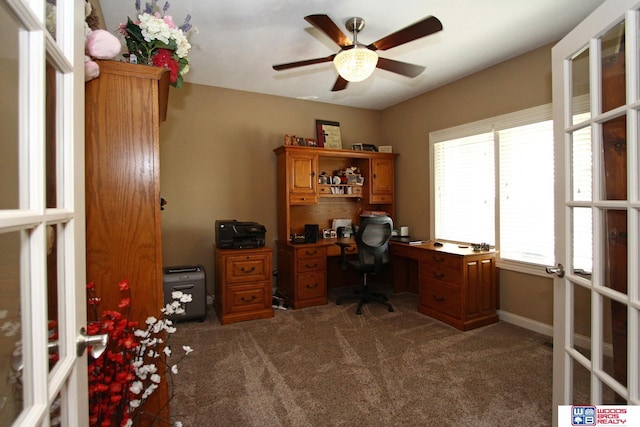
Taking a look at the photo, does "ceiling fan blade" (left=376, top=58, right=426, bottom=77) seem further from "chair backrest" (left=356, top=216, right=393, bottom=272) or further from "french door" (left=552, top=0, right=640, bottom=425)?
"chair backrest" (left=356, top=216, right=393, bottom=272)

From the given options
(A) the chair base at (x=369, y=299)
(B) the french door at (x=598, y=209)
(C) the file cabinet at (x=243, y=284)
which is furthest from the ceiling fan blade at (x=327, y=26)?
(A) the chair base at (x=369, y=299)

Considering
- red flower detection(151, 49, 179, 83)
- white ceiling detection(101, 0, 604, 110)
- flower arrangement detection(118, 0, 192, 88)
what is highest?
white ceiling detection(101, 0, 604, 110)

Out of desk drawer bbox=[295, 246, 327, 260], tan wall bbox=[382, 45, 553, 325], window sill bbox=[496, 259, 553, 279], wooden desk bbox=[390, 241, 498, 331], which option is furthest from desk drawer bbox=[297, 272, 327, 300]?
window sill bbox=[496, 259, 553, 279]

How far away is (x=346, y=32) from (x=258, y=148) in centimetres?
196

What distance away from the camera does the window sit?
2.96m

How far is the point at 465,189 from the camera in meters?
3.72

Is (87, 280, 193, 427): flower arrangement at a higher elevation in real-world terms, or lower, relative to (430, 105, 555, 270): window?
lower

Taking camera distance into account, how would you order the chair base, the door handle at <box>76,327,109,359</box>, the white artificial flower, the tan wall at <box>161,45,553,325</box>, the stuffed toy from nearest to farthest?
1. the door handle at <box>76,327,109,359</box>
2. the white artificial flower
3. the stuffed toy
4. the tan wall at <box>161,45,553,325</box>
5. the chair base

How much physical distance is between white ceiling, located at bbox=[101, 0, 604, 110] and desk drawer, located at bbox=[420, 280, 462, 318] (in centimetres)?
235

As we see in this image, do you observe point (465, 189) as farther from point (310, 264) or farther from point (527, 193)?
point (310, 264)

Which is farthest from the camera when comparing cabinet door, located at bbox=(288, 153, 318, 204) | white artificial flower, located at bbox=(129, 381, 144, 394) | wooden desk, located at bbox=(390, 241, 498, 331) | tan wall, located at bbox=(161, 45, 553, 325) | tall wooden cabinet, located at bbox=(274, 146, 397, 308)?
cabinet door, located at bbox=(288, 153, 318, 204)

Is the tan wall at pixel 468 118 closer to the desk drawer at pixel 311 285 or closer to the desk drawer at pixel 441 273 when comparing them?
the desk drawer at pixel 441 273

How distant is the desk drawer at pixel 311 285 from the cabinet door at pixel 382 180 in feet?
4.60

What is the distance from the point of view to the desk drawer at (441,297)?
10.2 ft
